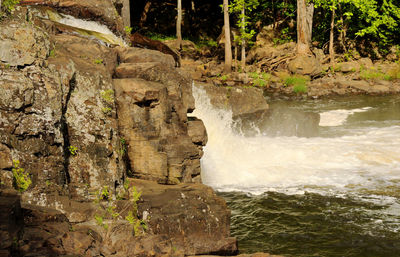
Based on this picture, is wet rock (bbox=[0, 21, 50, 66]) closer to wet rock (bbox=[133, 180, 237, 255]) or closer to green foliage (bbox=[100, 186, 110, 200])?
green foliage (bbox=[100, 186, 110, 200])

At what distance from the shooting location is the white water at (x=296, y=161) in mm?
10398

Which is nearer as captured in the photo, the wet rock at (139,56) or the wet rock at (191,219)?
the wet rock at (191,219)

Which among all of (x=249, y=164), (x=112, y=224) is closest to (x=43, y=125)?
(x=112, y=224)

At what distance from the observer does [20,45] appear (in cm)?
634

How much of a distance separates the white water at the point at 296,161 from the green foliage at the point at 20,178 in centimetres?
533

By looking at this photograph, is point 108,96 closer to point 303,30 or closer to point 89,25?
point 89,25

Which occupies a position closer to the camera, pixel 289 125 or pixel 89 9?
pixel 89 9

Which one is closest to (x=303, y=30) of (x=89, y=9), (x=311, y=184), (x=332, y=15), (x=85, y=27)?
(x=332, y=15)

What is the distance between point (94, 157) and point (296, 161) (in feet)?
23.5

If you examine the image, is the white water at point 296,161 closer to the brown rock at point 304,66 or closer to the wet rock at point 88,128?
the wet rock at point 88,128

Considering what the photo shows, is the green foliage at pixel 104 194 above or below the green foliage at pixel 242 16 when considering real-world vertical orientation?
below

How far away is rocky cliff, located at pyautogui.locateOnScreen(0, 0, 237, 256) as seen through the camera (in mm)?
5238

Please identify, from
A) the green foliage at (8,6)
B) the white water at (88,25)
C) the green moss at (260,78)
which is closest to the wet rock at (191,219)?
the green foliage at (8,6)

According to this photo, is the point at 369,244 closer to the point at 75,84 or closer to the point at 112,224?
the point at 112,224
